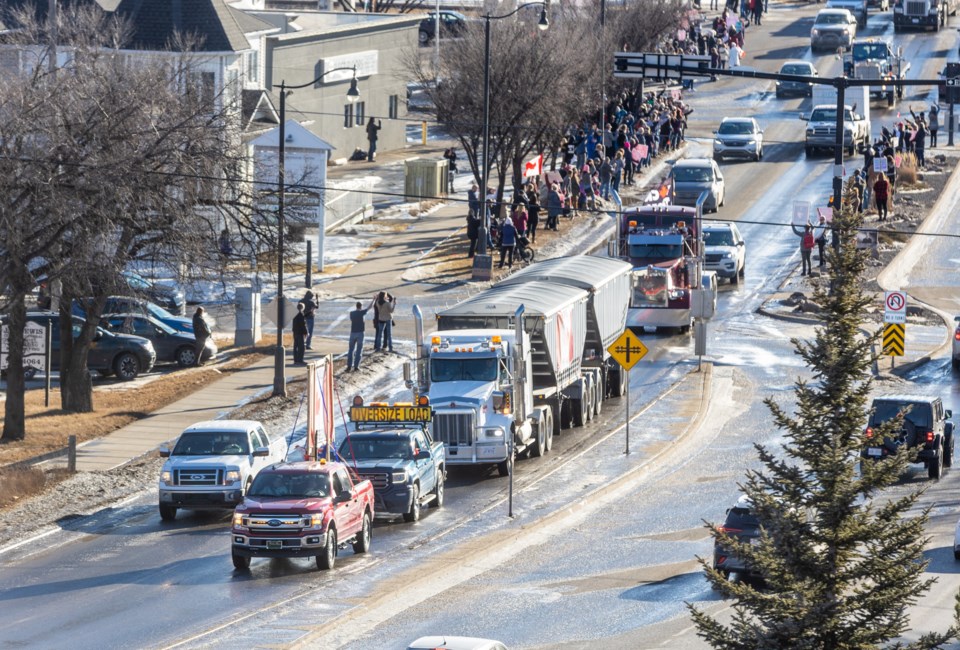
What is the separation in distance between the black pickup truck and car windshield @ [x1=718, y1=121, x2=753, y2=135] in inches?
1665

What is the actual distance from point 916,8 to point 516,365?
2915 inches

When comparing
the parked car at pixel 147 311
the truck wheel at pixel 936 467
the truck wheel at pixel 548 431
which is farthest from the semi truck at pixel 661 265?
the truck wheel at pixel 936 467

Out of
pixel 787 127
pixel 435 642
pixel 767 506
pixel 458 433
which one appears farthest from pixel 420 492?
pixel 787 127

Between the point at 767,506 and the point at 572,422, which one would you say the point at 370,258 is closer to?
the point at 572,422

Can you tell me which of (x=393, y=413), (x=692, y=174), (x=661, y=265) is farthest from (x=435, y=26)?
(x=393, y=413)

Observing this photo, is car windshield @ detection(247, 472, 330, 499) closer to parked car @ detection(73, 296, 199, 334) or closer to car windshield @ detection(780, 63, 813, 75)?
parked car @ detection(73, 296, 199, 334)

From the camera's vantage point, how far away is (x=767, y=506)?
1441 cm

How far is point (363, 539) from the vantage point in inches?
1051

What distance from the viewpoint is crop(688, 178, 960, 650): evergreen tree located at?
14016 millimetres

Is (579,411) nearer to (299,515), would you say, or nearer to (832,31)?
(299,515)

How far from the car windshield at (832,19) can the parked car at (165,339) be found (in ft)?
192

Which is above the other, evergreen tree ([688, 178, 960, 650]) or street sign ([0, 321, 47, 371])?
evergreen tree ([688, 178, 960, 650])

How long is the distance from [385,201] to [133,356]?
24.4m

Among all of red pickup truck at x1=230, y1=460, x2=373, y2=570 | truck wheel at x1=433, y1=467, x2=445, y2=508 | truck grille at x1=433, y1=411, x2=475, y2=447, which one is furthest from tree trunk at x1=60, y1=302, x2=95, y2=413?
red pickup truck at x1=230, y1=460, x2=373, y2=570
